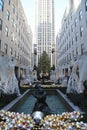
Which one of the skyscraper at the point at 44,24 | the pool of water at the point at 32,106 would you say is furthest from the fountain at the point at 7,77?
the skyscraper at the point at 44,24

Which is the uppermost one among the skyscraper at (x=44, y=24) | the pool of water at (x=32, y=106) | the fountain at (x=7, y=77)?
the skyscraper at (x=44, y=24)

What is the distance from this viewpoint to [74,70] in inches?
651

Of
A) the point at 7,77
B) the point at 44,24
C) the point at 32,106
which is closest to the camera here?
the point at 32,106

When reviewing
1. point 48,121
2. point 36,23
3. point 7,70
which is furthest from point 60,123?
point 36,23

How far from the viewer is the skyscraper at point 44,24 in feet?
504

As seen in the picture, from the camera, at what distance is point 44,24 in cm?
16262

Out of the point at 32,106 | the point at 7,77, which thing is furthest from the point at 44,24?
the point at 32,106

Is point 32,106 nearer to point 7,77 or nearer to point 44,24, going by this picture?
point 7,77

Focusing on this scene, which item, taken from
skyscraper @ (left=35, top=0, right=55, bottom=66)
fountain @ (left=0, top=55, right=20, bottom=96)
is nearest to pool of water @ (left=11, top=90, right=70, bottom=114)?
fountain @ (left=0, top=55, right=20, bottom=96)

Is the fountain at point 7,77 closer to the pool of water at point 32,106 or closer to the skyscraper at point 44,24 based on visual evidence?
the pool of water at point 32,106

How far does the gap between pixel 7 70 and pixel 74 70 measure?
6029 mm

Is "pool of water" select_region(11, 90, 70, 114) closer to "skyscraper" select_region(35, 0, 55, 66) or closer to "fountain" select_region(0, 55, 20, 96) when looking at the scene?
"fountain" select_region(0, 55, 20, 96)

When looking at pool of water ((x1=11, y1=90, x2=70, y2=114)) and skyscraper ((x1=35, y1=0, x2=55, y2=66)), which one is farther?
skyscraper ((x1=35, y1=0, x2=55, y2=66))

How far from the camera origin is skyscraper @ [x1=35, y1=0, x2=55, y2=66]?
153500mm
